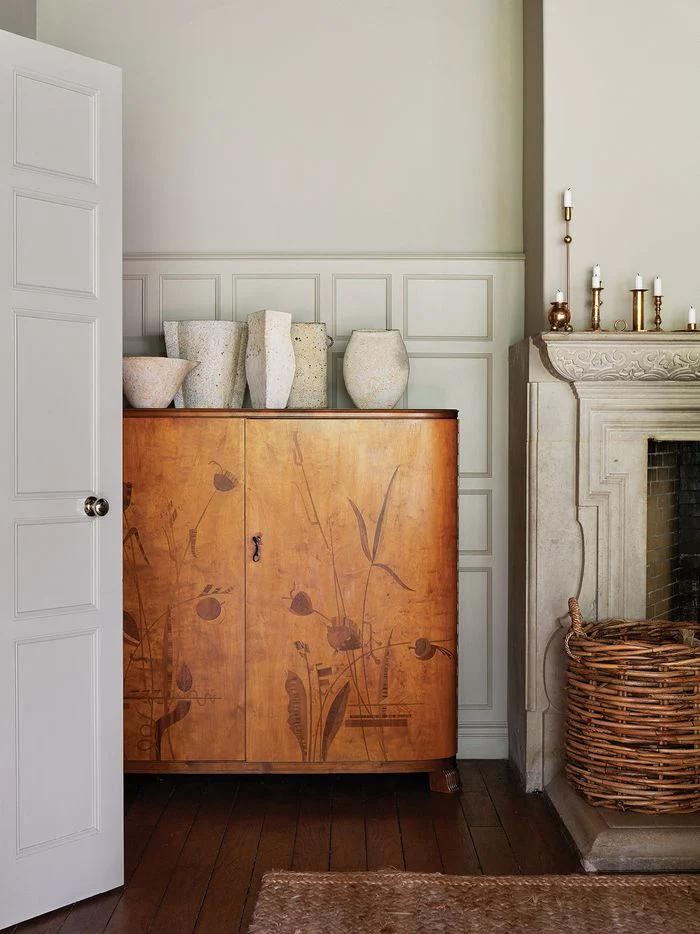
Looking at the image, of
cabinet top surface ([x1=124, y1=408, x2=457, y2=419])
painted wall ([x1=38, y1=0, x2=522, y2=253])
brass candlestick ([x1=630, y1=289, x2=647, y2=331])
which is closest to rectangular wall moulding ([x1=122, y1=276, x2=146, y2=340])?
painted wall ([x1=38, y1=0, x2=522, y2=253])

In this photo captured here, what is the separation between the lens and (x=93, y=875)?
2469 mm

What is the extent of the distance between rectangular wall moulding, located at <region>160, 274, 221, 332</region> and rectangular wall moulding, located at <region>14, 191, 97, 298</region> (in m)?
1.15

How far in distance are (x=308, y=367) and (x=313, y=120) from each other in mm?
1033

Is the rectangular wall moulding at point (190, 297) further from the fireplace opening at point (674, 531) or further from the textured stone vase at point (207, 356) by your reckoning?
the fireplace opening at point (674, 531)

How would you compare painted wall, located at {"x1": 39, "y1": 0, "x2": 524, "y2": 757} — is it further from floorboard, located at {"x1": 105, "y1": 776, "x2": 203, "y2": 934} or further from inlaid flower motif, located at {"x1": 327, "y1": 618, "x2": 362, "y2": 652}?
floorboard, located at {"x1": 105, "y1": 776, "x2": 203, "y2": 934}

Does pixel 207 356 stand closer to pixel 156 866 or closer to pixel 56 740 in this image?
pixel 56 740

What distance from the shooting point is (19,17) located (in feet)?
11.4

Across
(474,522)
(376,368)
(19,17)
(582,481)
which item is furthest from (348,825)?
(19,17)

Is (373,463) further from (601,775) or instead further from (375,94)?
(375,94)

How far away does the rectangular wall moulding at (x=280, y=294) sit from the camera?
3639 mm

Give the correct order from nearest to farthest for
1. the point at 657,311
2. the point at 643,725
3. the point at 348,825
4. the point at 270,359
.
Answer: the point at 643,725 < the point at 348,825 < the point at 657,311 < the point at 270,359

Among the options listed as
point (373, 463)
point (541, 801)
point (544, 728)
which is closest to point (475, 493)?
point (373, 463)

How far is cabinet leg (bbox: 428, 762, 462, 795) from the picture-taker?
3.22m

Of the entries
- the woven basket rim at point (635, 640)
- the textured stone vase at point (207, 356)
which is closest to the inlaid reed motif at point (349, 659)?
the textured stone vase at point (207, 356)
